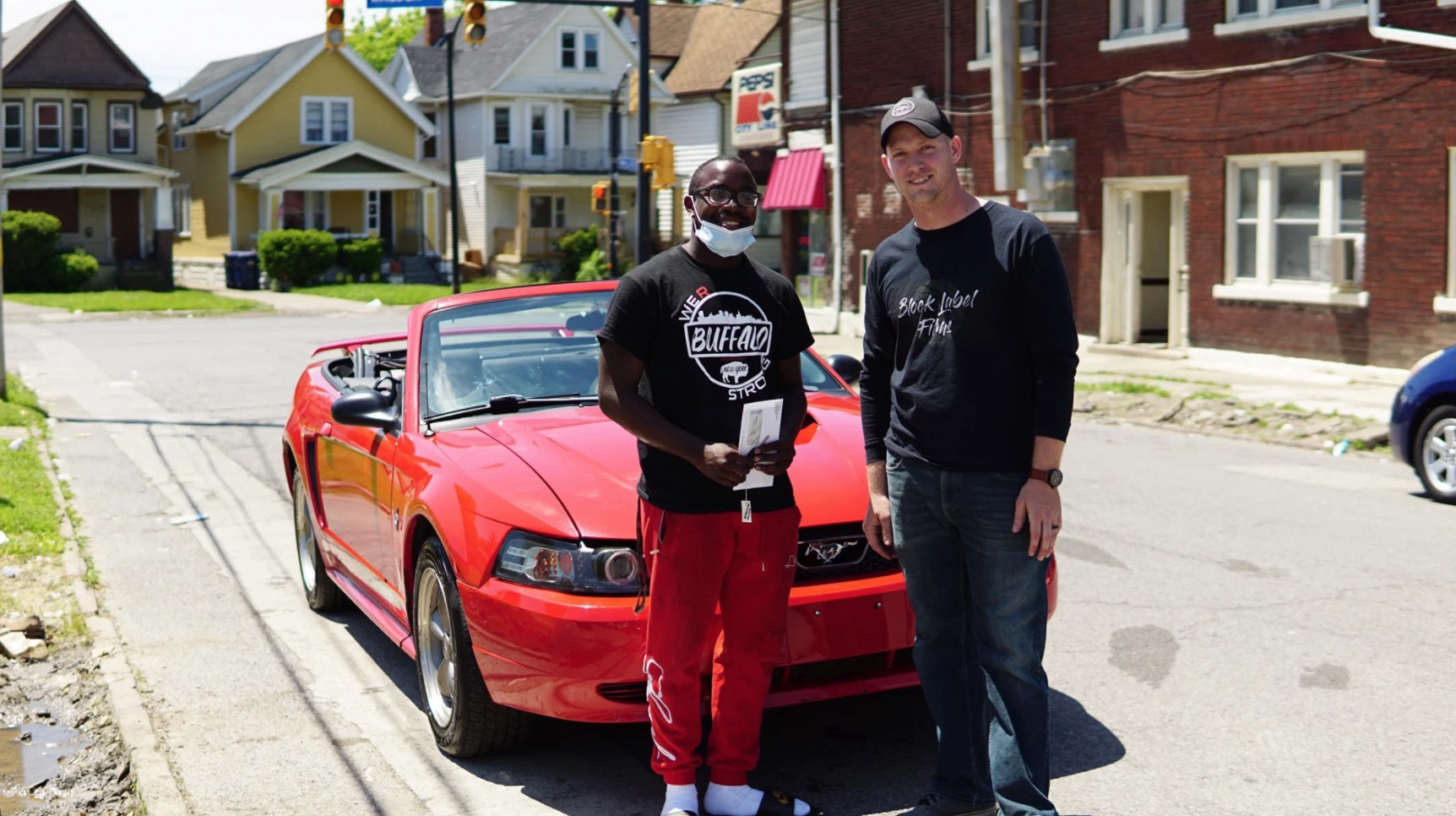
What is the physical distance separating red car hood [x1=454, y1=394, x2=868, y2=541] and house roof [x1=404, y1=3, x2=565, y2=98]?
157ft

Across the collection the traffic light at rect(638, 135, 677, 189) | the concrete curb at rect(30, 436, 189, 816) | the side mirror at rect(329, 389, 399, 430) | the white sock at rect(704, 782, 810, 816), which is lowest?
the concrete curb at rect(30, 436, 189, 816)

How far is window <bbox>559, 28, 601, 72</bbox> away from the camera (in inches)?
2109

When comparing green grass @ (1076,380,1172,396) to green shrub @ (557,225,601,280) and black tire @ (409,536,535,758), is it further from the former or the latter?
green shrub @ (557,225,601,280)

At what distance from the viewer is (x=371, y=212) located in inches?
2092

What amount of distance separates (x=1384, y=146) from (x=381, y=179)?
1544 inches

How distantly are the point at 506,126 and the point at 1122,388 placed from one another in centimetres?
3923

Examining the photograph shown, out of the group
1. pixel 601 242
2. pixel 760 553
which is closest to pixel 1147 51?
pixel 760 553

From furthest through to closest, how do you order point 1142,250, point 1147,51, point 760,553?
point 1142,250 < point 1147,51 < point 760,553

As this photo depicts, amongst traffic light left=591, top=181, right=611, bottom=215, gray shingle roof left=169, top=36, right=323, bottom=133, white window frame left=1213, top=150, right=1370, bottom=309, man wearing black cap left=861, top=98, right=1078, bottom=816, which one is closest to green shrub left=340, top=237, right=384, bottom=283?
gray shingle roof left=169, top=36, right=323, bottom=133

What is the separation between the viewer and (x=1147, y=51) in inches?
794

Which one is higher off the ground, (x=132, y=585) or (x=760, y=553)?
(x=760, y=553)

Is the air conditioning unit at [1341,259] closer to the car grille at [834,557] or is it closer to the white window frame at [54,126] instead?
the car grille at [834,557]

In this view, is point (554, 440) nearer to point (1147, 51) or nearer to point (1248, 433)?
point (1248, 433)

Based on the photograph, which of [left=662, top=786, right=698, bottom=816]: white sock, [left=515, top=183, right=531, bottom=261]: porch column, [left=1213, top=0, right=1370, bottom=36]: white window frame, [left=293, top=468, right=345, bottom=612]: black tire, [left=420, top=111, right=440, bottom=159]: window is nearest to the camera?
[left=662, top=786, right=698, bottom=816]: white sock
